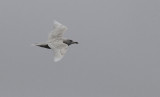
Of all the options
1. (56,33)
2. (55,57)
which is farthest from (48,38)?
(55,57)

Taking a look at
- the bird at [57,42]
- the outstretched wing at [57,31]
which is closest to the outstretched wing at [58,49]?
the bird at [57,42]

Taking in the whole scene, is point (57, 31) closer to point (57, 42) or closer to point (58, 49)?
point (57, 42)

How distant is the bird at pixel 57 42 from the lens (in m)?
86.4

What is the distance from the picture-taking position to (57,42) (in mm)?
91438

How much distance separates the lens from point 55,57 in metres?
85.1

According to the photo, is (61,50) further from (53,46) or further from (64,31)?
(64,31)

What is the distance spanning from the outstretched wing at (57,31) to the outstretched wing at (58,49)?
344 cm

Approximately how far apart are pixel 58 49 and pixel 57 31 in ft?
27.1

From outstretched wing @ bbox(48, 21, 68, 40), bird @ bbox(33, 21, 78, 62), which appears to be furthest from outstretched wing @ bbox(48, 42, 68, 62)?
outstretched wing @ bbox(48, 21, 68, 40)

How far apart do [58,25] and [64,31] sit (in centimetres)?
226

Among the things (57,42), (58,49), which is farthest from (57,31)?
(58,49)

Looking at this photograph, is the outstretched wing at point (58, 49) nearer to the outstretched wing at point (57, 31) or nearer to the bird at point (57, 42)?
the bird at point (57, 42)

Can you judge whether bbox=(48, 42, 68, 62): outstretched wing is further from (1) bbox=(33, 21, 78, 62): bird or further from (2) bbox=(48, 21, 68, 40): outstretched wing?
(2) bbox=(48, 21, 68, 40): outstretched wing

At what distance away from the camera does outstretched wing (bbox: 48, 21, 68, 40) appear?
309 feet
